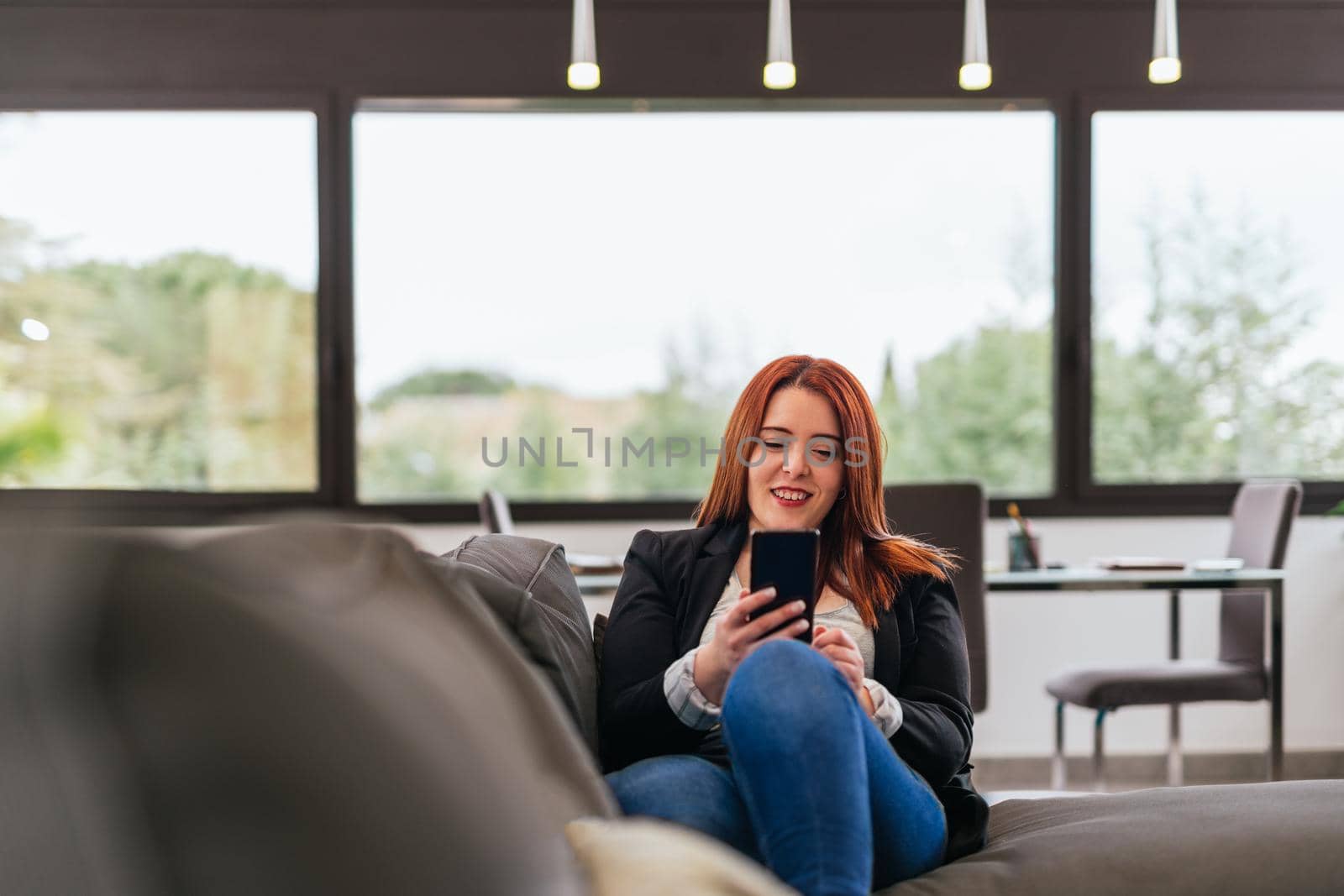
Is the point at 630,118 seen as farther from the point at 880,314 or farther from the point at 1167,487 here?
A: the point at 1167,487

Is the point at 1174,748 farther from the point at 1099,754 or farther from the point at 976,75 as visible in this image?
the point at 976,75

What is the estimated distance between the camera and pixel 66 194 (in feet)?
13.8

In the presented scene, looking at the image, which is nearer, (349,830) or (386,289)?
(349,830)

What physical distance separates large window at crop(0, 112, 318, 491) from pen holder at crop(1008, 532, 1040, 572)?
7.87ft

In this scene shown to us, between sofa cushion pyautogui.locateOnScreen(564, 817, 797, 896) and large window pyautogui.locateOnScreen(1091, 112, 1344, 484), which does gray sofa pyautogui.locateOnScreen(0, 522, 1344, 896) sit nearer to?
sofa cushion pyautogui.locateOnScreen(564, 817, 797, 896)

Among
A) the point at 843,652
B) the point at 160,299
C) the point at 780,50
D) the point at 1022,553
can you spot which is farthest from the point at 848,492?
the point at 160,299

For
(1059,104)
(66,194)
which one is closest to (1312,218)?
(1059,104)

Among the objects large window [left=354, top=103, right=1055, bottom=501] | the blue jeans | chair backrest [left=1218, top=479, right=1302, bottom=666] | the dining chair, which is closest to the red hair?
the blue jeans

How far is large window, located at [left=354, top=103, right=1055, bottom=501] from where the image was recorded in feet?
14.2

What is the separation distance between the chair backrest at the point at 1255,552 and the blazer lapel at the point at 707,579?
91.7 inches

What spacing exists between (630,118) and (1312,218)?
8.27ft

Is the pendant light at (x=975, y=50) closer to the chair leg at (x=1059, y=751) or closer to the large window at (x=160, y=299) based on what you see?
the chair leg at (x=1059, y=751)

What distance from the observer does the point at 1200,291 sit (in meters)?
4.34

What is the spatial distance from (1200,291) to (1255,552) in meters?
1.11
